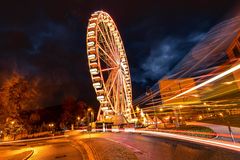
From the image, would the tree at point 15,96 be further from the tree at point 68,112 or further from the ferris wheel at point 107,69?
the tree at point 68,112

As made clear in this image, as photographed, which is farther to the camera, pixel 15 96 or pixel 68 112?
pixel 68 112

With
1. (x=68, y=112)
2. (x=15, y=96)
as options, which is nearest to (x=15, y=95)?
(x=15, y=96)

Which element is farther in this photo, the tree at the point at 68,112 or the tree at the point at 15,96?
the tree at the point at 68,112

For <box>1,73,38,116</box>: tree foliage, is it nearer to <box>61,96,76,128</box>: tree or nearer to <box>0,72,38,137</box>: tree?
<box>0,72,38,137</box>: tree

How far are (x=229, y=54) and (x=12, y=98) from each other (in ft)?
144

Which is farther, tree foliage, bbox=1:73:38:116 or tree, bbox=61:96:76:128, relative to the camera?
tree, bbox=61:96:76:128

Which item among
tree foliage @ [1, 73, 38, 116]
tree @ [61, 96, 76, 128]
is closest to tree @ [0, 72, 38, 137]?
tree foliage @ [1, 73, 38, 116]

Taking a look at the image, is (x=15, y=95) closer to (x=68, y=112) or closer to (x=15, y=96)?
(x=15, y=96)

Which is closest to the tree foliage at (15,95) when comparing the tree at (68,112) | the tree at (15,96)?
the tree at (15,96)

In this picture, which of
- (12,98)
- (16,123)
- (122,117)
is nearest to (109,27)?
(122,117)

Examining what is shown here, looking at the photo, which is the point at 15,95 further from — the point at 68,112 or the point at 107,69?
the point at 68,112

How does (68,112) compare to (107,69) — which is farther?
(68,112)

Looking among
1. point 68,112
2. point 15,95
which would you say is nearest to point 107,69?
point 15,95

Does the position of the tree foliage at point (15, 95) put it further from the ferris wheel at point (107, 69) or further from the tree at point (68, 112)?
the tree at point (68, 112)
